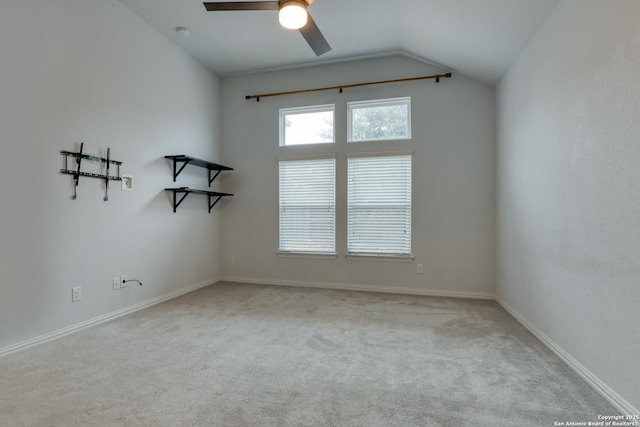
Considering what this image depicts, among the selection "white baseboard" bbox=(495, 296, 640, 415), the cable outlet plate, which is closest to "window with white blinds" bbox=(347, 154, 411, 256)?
"white baseboard" bbox=(495, 296, 640, 415)

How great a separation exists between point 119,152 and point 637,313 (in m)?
4.22

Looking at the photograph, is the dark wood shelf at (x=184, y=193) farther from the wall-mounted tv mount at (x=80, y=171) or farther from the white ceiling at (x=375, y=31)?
the white ceiling at (x=375, y=31)

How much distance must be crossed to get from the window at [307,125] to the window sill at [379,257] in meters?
1.70

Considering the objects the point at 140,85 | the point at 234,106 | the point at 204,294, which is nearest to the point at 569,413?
the point at 204,294

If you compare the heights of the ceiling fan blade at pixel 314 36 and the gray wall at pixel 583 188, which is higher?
the ceiling fan blade at pixel 314 36

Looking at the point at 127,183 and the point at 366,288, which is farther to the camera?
the point at 366,288

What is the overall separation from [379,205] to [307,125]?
1613 mm

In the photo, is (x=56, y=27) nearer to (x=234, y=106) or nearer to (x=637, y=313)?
(x=234, y=106)

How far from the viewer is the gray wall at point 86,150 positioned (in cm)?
235

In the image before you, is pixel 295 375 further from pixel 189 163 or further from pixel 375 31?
pixel 375 31

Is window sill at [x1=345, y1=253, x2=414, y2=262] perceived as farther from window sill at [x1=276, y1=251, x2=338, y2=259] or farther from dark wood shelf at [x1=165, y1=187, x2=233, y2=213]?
dark wood shelf at [x1=165, y1=187, x2=233, y2=213]

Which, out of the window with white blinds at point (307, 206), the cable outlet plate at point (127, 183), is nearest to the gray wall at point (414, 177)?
the window with white blinds at point (307, 206)

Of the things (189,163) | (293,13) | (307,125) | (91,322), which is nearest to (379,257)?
(307,125)

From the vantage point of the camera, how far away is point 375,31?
12.0 feet
